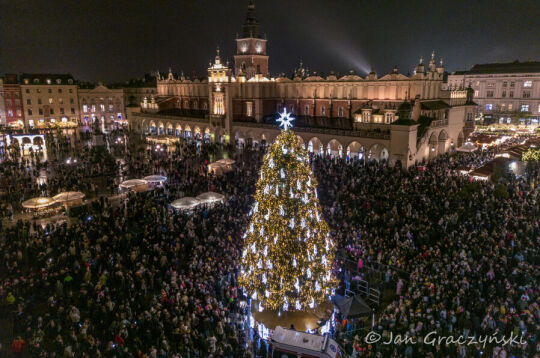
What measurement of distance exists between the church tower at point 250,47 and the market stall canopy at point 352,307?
47.5 meters

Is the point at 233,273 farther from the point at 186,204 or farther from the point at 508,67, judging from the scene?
the point at 508,67

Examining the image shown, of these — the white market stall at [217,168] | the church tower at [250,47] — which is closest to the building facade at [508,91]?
the church tower at [250,47]

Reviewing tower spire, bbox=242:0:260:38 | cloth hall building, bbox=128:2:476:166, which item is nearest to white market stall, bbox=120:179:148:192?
cloth hall building, bbox=128:2:476:166

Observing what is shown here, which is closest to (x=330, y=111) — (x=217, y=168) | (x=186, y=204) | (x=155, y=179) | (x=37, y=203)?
(x=217, y=168)

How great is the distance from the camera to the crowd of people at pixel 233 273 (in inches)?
419

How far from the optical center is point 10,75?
58562 millimetres

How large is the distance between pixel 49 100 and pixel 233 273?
62.8 meters

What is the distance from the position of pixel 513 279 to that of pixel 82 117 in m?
72.0

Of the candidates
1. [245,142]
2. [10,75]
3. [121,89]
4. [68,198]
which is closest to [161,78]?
[121,89]

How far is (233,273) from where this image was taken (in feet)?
46.6

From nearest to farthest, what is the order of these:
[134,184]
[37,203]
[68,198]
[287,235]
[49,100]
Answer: [287,235], [37,203], [68,198], [134,184], [49,100]

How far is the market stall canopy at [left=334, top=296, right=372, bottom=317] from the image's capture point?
40.1 ft

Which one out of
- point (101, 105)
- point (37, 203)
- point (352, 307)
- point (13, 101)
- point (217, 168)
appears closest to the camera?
point (352, 307)

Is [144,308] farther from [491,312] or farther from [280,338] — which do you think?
[491,312]
